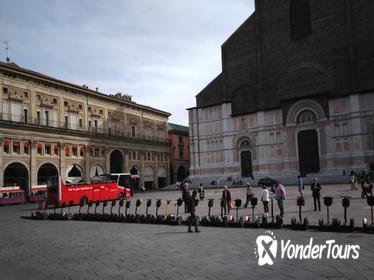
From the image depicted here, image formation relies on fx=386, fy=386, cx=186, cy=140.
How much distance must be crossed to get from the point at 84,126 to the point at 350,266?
161 ft

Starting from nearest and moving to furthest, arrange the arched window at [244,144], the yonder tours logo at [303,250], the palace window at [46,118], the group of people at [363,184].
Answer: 1. the yonder tours logo at [303,250]
2. the group of people at [363,184]
3. the palace window at [46,118]
4. the arched window at [244,144]

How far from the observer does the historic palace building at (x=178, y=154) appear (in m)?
73.8

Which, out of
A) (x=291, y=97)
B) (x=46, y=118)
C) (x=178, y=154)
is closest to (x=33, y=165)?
(x=46, y=118)

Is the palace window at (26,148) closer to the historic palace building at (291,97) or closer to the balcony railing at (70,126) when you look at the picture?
the balcony railing at (70,126)

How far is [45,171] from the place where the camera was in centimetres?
4675

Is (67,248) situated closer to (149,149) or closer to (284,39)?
(284,39)

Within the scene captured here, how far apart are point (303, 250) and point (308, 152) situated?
131ft

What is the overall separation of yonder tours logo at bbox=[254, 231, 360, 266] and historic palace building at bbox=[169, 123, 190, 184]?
Result: 205 ft

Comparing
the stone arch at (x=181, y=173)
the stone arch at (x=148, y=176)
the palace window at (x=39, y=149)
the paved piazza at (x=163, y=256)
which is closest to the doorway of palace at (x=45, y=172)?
the palace window at (x=39, y=149)

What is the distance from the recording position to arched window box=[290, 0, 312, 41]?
4981 cm

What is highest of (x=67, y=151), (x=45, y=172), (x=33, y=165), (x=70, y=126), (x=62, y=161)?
(x=70, y=126)

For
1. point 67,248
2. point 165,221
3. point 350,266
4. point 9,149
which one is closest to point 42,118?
point 9,149

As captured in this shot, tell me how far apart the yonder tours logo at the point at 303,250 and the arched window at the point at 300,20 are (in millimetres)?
43678

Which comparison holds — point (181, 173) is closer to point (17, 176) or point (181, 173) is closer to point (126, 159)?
point (126, 159)
